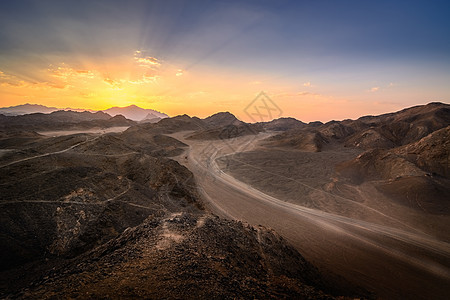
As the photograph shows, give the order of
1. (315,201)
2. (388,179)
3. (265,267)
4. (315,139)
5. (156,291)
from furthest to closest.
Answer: (315,139)
(388,179)
(315,201)
(265,267)
(156,291)

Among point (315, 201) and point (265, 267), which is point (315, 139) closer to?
point (315, 201)

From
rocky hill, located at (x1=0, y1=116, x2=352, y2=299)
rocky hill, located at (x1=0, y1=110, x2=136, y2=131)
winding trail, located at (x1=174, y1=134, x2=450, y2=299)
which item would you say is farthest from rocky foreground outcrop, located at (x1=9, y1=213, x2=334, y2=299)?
rocky hill, located at (x1=0, y1=110, x2=136, y2=131)

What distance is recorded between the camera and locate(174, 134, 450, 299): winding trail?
874cm

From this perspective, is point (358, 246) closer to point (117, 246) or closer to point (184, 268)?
point (184, 268)

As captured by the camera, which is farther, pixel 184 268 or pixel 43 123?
pixel 43 123

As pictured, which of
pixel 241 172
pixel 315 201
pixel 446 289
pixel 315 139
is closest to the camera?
pixel 446 289

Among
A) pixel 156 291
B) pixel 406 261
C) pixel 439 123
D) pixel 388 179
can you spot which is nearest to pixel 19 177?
Answer: pixel 156 291

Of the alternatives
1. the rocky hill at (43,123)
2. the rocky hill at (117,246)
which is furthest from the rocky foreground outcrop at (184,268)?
the rocky hill at (43,123)

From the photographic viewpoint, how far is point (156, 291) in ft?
14.1

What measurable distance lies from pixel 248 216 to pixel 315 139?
1542 inches

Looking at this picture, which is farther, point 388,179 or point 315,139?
point 315,139

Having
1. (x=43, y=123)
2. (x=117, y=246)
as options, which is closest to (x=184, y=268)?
(x=117, y=246)

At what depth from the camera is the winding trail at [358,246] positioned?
8.74m

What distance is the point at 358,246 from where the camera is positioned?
1153 cm
